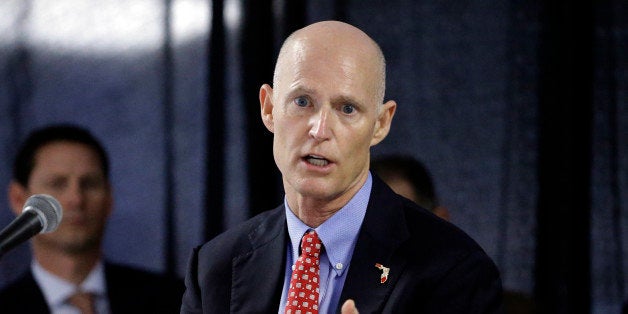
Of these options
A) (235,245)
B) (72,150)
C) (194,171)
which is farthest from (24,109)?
(235,245)

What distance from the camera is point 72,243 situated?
9.77 feet

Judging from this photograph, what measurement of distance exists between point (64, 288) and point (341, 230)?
1.66 meters

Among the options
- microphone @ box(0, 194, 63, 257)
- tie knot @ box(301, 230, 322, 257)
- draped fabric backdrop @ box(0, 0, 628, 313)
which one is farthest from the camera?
draped fabric backdrop @ box(0, 0, 628, 313)

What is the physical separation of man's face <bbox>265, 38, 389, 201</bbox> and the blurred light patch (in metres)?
1.69

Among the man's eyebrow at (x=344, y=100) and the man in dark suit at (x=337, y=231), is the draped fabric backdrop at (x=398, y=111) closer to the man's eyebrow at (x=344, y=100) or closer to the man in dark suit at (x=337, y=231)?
the man in dark suit at (x=337, y=231)

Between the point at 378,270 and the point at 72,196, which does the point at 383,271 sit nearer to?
the point at 378,270

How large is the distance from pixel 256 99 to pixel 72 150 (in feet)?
1.83

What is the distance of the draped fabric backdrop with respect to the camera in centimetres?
303

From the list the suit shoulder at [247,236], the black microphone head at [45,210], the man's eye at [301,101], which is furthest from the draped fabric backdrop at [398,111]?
the man's eye at [301,101]

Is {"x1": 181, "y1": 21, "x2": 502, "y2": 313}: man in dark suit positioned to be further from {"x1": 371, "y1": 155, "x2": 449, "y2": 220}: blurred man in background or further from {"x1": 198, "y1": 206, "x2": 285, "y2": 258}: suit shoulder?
{"x1": 371, "y1": 155, "x2": 449, "y2": 220}: blurred man in background

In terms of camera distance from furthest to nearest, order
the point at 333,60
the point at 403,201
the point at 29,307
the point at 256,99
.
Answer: the point at 256,99 → the point at 29,307 → the point at 403,201 → the point at 333,60

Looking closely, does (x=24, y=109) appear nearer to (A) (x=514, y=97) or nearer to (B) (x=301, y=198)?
(A) (x=514, y=97)

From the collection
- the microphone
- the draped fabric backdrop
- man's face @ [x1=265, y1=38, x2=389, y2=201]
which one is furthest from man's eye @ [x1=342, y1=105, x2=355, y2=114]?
the draped fabric backdrop

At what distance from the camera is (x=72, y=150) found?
2.95m
